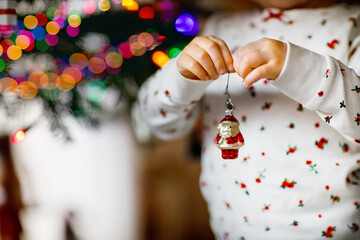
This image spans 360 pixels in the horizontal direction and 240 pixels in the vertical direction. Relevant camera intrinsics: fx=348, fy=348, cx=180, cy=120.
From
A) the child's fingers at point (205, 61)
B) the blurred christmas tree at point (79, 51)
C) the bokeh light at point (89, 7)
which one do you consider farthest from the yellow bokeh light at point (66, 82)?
the child's fingers at point (205, 61)

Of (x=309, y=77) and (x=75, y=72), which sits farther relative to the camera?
(x=75, y=72)

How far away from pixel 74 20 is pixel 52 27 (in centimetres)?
4

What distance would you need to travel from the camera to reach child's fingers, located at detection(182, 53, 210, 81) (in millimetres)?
468

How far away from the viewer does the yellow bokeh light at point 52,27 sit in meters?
0.54

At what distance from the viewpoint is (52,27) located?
538 millimetres

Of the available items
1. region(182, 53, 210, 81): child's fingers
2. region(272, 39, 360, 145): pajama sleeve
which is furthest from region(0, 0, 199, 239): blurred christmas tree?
region(272, 39, 360, 145): pajama sleeve

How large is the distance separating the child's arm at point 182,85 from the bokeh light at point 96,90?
8 cm

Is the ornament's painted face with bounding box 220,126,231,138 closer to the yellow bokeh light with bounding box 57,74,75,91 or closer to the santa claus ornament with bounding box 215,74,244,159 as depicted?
the santa claus ornament with bounding box 215,74,244,159

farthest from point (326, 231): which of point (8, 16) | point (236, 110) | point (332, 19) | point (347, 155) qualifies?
point (8, 16)

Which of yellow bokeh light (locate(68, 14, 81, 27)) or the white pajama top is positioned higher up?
yellow bokeh light (locate(68, 14, 81, 27))

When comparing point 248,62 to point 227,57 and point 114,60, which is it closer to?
point 227,57

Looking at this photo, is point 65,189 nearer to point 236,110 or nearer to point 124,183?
point 124,183

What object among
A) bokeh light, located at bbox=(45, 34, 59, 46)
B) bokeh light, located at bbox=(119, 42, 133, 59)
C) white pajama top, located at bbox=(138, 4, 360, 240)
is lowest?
white pajama top, located at bbox=(138, 4, 360, 240)

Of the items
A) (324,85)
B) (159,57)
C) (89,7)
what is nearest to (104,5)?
(89,7)
